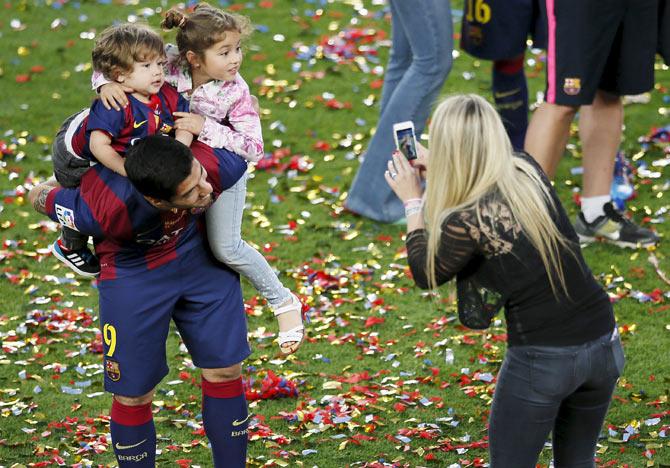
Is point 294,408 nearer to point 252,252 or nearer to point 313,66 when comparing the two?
point 252,252

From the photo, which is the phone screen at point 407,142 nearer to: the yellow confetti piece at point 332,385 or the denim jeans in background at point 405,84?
the yellow confetti piece at point 332,385

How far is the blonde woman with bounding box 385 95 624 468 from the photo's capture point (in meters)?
3.57

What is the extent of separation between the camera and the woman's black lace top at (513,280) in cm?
356

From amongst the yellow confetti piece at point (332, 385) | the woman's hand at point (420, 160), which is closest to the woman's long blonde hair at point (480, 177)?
the woman's hand at point (420, 160)

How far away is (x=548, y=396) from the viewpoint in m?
3.62

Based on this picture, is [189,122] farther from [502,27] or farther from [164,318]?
[502,27]

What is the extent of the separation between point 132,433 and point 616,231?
10.8 feet

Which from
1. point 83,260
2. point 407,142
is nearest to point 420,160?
point 407,142

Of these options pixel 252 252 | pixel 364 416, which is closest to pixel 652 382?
pixel 364 416

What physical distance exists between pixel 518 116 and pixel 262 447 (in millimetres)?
3041

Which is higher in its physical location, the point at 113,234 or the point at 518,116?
the point at 113,234

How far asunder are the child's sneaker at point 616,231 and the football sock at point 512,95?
30.0 inches

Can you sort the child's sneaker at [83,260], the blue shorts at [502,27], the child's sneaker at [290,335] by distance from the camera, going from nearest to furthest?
the child's sneaker at [83,260] < the child's sneaker at [290,335] < the blue shorts at [502,27]

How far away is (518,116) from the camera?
7039mm
